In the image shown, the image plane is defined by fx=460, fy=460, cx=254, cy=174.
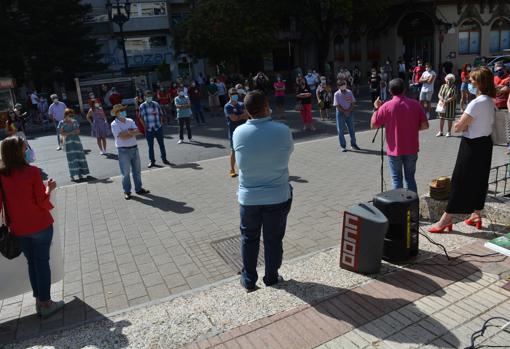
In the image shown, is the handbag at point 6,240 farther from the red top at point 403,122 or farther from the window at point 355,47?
the window at point 355,47

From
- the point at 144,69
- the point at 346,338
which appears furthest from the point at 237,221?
the point at 144,69

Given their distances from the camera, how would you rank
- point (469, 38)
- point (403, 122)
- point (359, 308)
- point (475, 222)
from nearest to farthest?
Answer: 1. point (359, 308)
2. point (475, 222)
3. point (403, 122)
4. point (469, 38)

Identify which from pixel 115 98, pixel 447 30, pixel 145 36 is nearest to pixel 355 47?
pixel 447 30

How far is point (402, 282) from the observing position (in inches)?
175

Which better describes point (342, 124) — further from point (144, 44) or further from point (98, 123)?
point (144, 44)

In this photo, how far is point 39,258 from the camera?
4.35m

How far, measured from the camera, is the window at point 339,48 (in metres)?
40.2

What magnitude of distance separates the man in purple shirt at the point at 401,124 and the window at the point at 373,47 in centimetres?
3285

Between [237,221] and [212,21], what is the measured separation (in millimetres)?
21607

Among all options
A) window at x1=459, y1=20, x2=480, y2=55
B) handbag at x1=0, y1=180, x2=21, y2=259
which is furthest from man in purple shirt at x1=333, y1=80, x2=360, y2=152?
window at x1=459, y1=20, x2=480, y2=55

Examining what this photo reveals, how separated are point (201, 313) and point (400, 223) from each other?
7.10 ft

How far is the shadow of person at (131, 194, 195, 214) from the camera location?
7.84 meters

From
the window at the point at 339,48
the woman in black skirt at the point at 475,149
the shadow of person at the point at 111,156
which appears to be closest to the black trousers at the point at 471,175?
the woman in black skirt at the point at 475,149

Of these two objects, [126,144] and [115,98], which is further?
[115,98]
